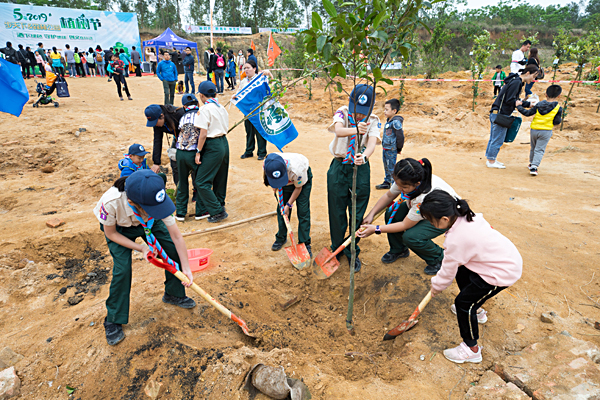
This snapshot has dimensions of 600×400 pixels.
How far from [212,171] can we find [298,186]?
144cm

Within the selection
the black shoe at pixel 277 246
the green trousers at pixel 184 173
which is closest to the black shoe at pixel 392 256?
the black shoe at pixel 277 246

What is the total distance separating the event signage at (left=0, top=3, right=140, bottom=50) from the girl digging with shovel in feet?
62.1

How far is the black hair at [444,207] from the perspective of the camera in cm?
208

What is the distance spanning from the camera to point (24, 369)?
227 centimetres

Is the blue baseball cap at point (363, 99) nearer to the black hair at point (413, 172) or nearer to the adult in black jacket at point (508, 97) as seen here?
the black hair at point (413, 172)

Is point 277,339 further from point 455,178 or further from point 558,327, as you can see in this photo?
point 455,178

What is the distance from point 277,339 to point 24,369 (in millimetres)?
1803

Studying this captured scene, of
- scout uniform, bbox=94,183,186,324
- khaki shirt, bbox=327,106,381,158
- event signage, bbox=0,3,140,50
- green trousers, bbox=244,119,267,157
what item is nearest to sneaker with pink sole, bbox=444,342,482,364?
khaki shirt, bbox=327,106,381,158

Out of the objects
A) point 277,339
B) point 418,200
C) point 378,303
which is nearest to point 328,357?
point 277,339

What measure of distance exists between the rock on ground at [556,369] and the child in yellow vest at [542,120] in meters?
4.47

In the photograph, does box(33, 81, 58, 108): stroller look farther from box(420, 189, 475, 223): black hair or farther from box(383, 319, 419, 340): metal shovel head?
box(420, 189, 475, 223): black hair

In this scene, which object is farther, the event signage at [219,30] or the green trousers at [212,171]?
the event signage at [219,30]

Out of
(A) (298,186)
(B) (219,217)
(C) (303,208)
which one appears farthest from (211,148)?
(C) (303,208)

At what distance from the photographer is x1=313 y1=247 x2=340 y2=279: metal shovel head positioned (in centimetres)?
352
